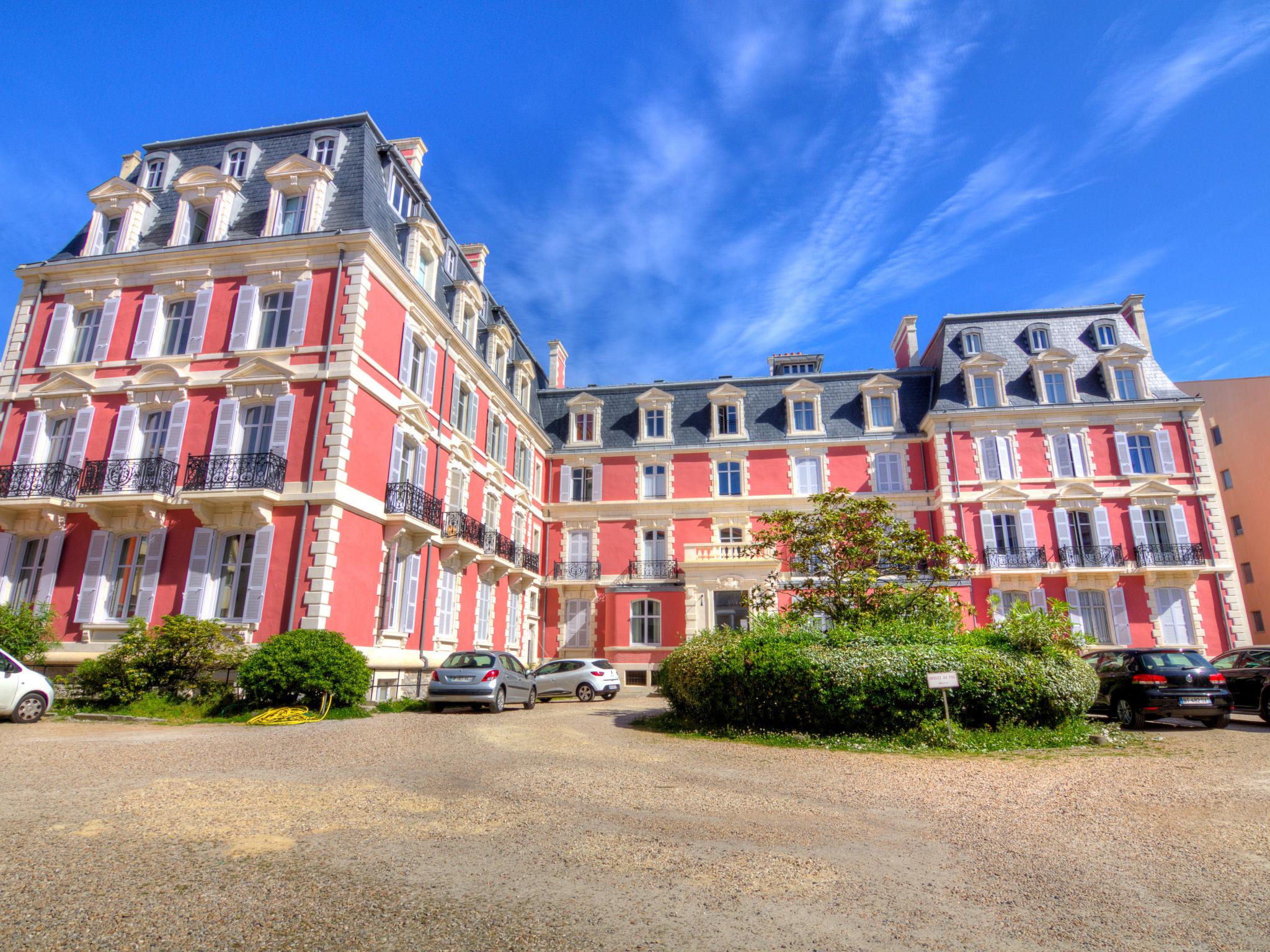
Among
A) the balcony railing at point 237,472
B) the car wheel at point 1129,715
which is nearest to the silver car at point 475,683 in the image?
the balcony railing at point 237,472

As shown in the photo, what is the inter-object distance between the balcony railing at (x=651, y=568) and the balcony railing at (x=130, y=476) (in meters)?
16.9

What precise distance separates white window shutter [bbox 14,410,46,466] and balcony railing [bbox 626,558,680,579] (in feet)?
63.3

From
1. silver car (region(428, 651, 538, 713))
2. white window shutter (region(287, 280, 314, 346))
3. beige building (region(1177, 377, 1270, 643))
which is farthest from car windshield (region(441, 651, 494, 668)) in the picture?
beige building (region(1177, 377, 1270, 643))

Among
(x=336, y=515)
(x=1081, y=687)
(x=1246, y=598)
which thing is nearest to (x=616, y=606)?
(x=336, y=515)

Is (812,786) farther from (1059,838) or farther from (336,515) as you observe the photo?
(336,515)

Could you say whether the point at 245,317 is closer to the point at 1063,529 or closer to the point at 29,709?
the point at 29,709

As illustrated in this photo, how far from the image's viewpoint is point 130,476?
17469mm

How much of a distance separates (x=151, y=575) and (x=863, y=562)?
16034 millimetres

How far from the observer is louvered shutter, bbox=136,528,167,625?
651 inches

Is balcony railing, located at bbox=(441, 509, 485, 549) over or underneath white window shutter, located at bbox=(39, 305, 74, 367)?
underneath

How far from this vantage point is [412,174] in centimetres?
2189

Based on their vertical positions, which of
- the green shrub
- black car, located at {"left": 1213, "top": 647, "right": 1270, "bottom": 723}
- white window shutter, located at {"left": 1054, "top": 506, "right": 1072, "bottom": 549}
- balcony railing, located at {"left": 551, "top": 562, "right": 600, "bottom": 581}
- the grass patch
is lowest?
the grass patch

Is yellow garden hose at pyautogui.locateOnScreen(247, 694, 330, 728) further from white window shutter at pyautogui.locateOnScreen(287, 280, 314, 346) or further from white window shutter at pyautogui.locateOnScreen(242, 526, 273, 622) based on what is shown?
white window shutter at pyautogui.locateOnScreen(287, 280, 314, 346)

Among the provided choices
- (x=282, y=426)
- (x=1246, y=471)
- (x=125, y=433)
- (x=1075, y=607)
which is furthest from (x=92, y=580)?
(x=1246, y=471)
